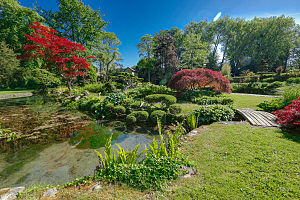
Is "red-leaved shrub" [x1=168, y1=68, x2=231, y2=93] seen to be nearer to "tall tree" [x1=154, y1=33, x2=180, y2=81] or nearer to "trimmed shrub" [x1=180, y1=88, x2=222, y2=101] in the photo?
"trimmed shrub" [x1=180, y1=88, x2=222, y2=101]

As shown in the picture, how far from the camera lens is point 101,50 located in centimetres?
1769

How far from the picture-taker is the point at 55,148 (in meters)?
3.32

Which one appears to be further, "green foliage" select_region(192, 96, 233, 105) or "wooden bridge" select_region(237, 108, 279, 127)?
"green foliage" select_region(192, 96, 233, 105)

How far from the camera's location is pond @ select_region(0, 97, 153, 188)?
7.71 ft

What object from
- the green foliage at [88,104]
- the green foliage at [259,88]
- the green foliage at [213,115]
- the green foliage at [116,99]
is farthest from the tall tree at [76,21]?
the green foliage at [259,88]

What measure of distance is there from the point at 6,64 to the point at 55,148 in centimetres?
1811

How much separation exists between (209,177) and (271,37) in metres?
41.3

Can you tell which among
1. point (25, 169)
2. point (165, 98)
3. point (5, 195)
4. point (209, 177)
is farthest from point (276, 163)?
point (25, 169)

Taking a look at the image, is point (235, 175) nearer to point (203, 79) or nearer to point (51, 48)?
point (203, 79)

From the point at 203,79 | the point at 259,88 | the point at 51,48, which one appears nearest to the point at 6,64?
the point at 51,48

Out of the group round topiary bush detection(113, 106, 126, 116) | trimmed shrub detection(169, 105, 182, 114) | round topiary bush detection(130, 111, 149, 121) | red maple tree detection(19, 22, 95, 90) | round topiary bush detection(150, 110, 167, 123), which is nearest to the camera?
round topiary bush detection(150, 110, 167, 123)

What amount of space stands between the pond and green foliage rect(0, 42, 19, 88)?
1386 cm

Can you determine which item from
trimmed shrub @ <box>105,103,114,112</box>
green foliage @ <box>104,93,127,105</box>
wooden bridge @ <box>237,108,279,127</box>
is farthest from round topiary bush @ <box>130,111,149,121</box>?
wooden bridge @ <box>237,108,279,127</box>

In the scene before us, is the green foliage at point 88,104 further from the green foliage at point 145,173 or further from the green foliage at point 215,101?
the green foliage at point 215,101
